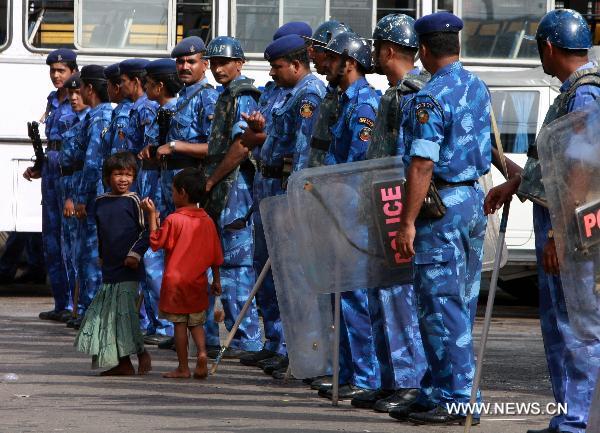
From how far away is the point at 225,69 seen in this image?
1131cm

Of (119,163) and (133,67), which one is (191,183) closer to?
(119,163)

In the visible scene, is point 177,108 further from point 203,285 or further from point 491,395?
point 491,395

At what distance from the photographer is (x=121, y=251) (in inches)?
397

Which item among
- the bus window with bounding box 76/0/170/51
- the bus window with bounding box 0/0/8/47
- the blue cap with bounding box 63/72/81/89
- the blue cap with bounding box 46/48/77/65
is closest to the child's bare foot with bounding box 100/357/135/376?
the blue cap with bounding box 63/72/81/89

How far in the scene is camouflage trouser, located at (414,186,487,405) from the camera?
7520 mm

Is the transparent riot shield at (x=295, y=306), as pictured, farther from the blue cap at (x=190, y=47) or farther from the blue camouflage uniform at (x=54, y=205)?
the blue camouflage uniform at (x=54, y=205)

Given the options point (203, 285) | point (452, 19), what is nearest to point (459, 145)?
point (452, 19)

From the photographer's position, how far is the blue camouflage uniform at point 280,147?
979cm

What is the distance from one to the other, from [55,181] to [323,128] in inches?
234

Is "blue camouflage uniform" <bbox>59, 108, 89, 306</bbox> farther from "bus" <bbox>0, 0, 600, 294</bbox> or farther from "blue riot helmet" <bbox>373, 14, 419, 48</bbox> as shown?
"blue riot helmet" <bbox>373, 14, 419, 48</bbox>

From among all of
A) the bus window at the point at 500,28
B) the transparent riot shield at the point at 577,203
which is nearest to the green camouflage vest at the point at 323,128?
the transparent riot shield at the point at 577,203

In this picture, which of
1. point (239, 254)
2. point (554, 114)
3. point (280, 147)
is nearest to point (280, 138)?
point (280, 147)

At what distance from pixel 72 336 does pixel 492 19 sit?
5960 millimetres

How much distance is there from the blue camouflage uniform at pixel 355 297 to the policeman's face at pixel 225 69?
2532 mm
